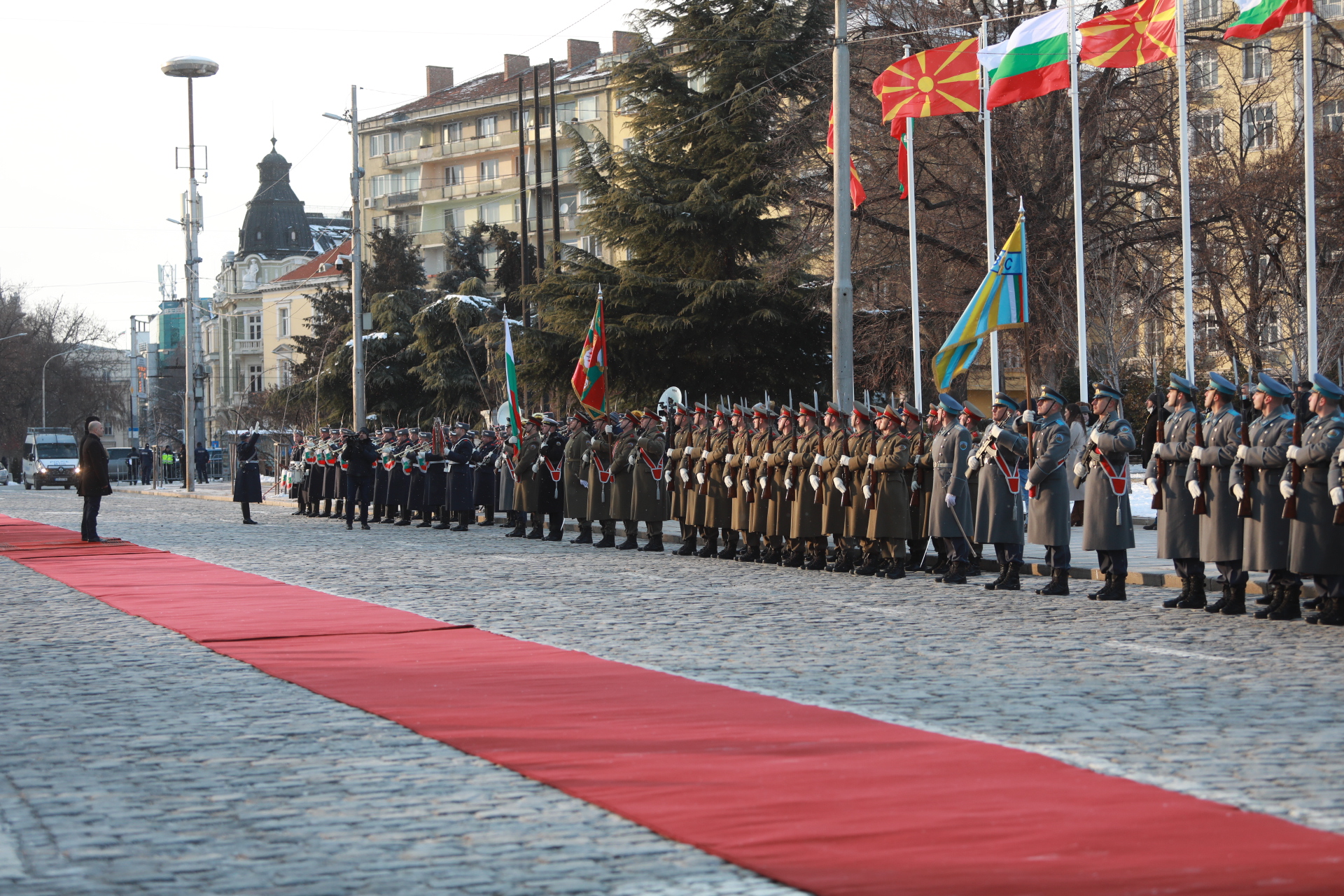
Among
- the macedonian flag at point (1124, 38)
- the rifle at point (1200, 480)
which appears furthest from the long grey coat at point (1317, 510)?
the macedonian flag at point (1124, 38)

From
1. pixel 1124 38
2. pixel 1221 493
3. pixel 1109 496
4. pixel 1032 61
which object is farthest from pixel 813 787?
pixel 1032 61

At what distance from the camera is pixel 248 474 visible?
30422 mm

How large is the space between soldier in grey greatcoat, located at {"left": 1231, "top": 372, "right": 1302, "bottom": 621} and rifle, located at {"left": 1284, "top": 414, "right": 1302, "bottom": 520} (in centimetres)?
15

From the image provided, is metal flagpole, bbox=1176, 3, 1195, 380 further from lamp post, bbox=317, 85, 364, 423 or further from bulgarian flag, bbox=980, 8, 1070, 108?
lamp post, bbox=317, 85, 364, 423

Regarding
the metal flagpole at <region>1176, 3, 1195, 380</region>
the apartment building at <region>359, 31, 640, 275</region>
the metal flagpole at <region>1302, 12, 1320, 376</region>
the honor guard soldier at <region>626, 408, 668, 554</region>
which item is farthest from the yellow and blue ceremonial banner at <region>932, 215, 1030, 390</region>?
the apartment building at <region>359, 31, 640, 275</region>

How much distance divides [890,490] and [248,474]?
682 inches

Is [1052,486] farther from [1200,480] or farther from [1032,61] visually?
[1032,61]

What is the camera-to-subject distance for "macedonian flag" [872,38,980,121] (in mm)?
22344

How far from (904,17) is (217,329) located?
92.4m

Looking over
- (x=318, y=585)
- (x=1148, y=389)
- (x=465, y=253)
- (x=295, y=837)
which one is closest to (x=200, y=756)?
(x=295, y=837)

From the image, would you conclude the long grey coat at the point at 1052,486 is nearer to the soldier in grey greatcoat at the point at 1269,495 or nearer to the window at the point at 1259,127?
the soldier in grey greatcoat at the point at 1269,495

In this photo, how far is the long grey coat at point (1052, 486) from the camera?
1458cm

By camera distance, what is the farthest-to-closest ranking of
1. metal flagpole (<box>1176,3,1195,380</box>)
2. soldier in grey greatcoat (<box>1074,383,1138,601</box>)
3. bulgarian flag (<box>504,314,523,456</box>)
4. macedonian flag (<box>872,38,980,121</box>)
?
bulgarian flag (<box>504,314,523,456</box>), macedonian flag (<box>872,38,980,121</box>), metal flagpole (<box>1176,3,1195,380</box>), soldier in grey greatcoat (<box>1074,383,1138,601</box>)

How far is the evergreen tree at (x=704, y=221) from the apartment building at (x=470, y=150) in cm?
4726
